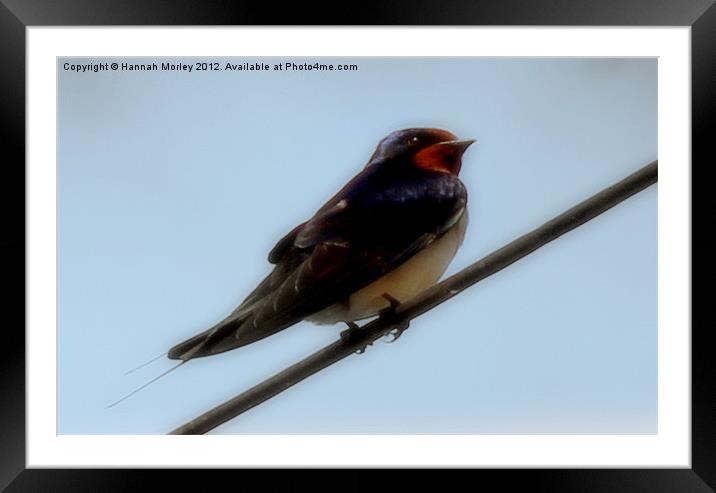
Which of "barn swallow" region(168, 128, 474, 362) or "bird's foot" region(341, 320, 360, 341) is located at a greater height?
"barn swallow" region(168, 128, 474, 362)

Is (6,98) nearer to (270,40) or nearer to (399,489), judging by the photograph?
(270,40)

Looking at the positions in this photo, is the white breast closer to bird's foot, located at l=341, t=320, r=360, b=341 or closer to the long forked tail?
bird's foot, located at l=341, t=320, r=360, b=341

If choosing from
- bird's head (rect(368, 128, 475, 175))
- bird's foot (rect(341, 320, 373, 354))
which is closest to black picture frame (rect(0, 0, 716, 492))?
bird's head (rect(368, 128, 475, 175))

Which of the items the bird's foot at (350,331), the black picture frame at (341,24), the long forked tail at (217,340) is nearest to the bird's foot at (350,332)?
the bird's foot at (350,331)

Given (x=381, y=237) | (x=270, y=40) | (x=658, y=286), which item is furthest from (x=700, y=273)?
(x=270, y=40)

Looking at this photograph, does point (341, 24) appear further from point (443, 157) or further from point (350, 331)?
point (350, 331)

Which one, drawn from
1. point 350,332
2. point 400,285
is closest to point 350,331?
point 350,332

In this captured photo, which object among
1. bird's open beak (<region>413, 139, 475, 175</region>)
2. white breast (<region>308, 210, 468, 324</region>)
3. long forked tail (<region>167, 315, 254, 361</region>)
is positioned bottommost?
long forked tail (<region>167, 315, 254, 361</region>)
